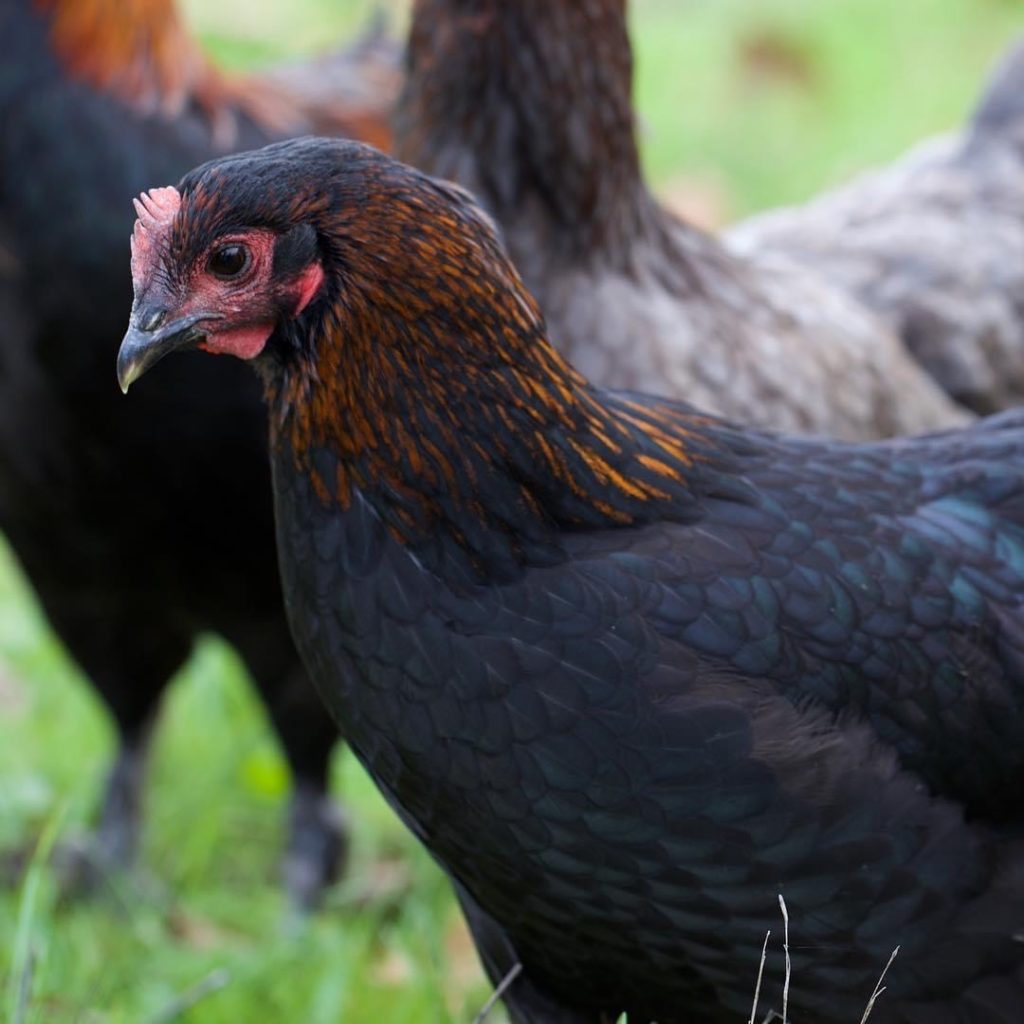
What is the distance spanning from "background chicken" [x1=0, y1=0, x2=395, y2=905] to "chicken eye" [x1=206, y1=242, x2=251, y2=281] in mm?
1124

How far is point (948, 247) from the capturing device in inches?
140

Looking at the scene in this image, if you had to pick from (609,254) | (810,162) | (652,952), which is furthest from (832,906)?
(810,162)

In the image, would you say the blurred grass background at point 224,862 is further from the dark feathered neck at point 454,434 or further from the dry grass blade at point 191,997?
the dark feathered neck at point 454,434

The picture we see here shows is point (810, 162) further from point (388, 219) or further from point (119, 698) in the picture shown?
point (388, 219)

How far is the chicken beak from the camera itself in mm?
1895

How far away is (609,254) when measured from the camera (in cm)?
294

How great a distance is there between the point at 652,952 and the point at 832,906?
0.72ft

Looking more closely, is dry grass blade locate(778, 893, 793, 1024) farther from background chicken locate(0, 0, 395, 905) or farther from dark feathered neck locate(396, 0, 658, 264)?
background chicken locate(0, 0, 395, 905)

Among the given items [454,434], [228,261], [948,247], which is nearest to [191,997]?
[454,434]

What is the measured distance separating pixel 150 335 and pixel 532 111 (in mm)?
1125

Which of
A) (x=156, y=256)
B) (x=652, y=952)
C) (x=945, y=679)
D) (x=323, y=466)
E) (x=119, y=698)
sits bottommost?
(x=119, y=698)

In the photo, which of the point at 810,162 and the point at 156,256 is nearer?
the point at 156,256

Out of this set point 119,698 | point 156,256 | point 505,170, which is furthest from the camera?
point 119,698

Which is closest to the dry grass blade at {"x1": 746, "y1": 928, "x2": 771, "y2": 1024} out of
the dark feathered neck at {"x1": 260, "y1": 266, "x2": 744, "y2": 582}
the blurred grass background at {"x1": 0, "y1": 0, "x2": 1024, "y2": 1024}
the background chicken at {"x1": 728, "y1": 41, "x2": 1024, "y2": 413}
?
the dark feathered neck at {"x1": 260, "y1": 266, "x2": 744, "y2": 582}
